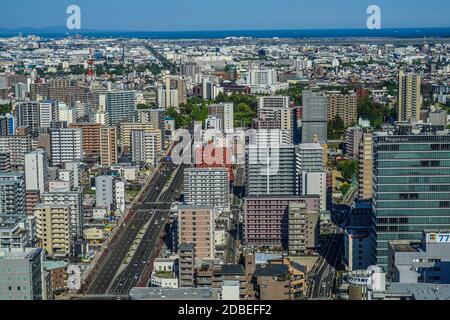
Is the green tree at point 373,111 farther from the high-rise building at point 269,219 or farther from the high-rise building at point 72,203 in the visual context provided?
the high-rise building at point 72,203

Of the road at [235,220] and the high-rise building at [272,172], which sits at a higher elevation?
the high-rise building at [272,172]

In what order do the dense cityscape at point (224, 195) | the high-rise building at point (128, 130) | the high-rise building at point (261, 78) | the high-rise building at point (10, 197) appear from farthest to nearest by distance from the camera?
the high-rise building at point (261, 78)
the high-rise building at point (128, 130)
the high-rise building at point (10, 197)
the dense cityscape at point (224, 195)

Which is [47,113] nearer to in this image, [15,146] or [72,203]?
[15,146]

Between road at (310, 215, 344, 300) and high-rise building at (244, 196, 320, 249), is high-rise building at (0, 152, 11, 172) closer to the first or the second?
high-rise building at (244, 196, 320, 249)

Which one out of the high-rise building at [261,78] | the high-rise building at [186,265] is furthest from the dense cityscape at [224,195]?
the high-rise building at [261,78]

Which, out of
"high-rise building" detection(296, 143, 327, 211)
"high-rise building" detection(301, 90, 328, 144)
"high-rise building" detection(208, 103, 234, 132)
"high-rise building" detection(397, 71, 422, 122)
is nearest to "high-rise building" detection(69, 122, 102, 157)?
"high-rise building" detection(208, 103, 234, 132)
